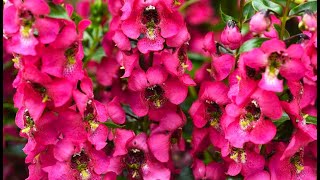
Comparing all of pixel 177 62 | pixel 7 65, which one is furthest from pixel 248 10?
pixel 7 65

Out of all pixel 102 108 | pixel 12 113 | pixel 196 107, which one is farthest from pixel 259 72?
pixel 12 113

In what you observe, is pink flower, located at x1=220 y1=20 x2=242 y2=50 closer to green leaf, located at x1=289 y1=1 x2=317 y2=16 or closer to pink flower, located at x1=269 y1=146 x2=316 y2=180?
green leaf, located at x1=289 y1=1 x2=317 y2=16

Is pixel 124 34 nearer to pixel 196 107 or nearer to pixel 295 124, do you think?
pixel 196 107

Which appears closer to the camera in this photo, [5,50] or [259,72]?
[259,72]

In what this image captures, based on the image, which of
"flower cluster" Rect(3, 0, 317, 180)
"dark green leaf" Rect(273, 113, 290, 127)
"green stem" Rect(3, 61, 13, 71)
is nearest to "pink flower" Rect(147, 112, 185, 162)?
"flower cluster" Rect(3, 0, 317, 180)

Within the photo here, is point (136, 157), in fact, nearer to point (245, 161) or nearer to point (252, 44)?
point (245, 161)
